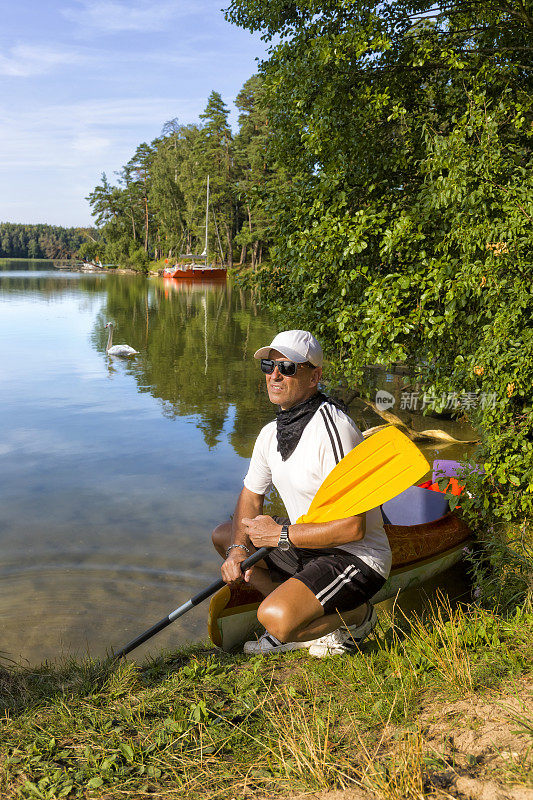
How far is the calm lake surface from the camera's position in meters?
5.65

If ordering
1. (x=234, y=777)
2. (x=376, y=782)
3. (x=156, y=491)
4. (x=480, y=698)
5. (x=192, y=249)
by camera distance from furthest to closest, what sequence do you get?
(x=192, y=249)
(x=156, y=491)
(x=480, y=698)
(x=234, y=777)
(x=376, y=782)

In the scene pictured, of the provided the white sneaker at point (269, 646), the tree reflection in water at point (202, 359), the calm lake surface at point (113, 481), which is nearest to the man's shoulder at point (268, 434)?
the white sneaker at point (269, 646)

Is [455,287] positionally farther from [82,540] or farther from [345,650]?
[82,540]

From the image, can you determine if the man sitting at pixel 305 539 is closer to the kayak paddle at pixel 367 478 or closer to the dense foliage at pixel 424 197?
the kayak paddle at pixel 367 478

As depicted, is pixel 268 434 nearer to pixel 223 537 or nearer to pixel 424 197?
pixel 223 537

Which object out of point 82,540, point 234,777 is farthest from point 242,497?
point 82,540

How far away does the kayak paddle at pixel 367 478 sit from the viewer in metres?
3.58

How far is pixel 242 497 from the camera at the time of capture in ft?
14.3

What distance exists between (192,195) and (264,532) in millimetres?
72517

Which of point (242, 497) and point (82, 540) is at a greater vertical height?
point (242, 497)

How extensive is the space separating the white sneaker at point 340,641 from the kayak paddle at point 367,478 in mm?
696

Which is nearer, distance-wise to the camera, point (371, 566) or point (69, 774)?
point (69, 774)

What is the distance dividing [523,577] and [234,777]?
2912 millimetres

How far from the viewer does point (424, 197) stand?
268 inches
